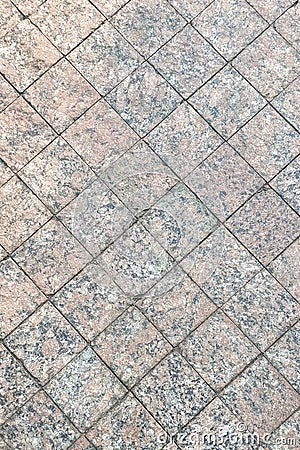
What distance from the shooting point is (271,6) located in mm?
4855

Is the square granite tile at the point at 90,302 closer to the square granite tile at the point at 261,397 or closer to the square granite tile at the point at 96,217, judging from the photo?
the square granite tile at the point at 96,217

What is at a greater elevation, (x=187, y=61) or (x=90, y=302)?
(x=187, y=61)

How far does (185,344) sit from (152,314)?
0.30 meters

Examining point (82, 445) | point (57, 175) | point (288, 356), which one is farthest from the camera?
point (57, 175)

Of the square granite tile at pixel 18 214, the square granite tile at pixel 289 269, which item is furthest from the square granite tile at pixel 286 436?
the square granite tile at pixel 18 214

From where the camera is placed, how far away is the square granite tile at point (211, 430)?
14.3 feet

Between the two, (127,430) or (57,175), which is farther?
(57,175)

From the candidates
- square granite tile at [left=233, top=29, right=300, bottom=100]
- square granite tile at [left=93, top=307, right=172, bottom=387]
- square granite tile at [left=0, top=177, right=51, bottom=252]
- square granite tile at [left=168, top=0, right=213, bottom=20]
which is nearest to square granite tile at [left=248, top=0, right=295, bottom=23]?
square granite tile at [left=233, top=29, right=300, bottom=100]

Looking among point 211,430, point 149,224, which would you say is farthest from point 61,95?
point 211,430

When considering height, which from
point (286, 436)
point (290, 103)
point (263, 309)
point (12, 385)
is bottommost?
point (286, 436)

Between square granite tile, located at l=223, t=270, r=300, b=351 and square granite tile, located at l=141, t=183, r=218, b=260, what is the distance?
19.1 inches

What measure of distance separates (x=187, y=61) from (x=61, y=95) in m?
0.96

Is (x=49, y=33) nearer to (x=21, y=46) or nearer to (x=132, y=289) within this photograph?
(x=21, y=46)

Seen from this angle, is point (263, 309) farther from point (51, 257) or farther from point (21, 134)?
point (21, 134)
